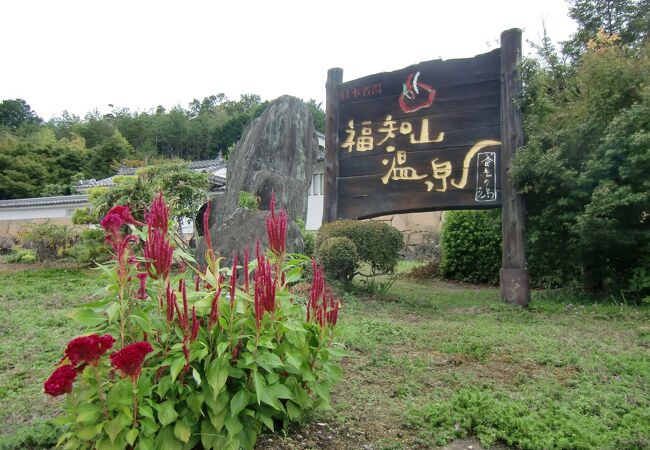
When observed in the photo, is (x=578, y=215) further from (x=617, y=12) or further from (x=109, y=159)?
(x=109, y=159)

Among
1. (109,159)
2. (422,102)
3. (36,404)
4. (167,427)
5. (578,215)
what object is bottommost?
(36,404)

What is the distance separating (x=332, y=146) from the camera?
7.57m

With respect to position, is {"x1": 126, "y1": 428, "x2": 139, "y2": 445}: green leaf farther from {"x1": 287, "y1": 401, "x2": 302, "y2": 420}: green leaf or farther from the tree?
the tree

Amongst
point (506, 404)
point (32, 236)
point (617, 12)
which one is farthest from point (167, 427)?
point (617, 12)

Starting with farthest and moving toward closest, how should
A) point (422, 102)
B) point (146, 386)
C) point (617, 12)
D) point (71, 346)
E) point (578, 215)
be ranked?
point (617, 12) → point (422, 102) → point (578, 215) → point (146, 386) → point (71, 346)

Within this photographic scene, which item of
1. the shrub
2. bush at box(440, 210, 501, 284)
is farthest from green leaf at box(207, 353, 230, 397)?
bush at box(440, 210, 501, 284)

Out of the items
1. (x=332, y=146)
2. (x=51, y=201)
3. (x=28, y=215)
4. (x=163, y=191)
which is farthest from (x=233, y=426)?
(x=28, y=215)

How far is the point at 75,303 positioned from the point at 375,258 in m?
3.60

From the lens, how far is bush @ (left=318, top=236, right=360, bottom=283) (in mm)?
6410

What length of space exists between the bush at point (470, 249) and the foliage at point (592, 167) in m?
2.76

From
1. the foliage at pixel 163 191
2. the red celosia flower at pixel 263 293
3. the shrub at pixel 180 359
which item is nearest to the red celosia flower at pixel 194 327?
the shrub at pixel 180 359

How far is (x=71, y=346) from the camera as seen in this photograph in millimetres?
1733

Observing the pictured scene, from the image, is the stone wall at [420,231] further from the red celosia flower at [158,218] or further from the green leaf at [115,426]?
the green leaf at [115,426]

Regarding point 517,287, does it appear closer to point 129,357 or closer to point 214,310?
point 214,310
